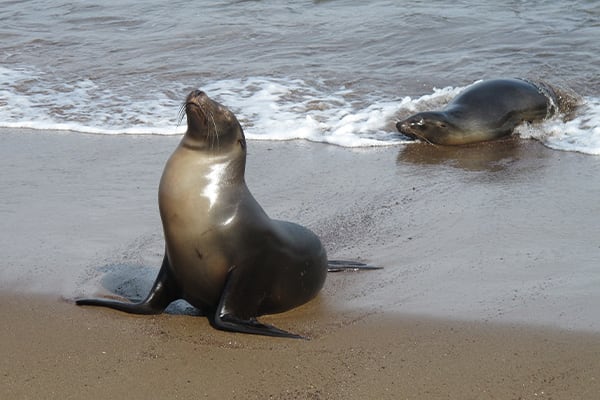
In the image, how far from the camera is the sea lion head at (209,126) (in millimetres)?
4301

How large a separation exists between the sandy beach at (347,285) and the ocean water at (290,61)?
3.82 feet

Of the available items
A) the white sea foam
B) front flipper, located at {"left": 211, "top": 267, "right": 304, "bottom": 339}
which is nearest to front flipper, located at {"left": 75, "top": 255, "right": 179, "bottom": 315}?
front flipper, located at {"left": 211, "top": 267, "right": 304, "bottom": 339}

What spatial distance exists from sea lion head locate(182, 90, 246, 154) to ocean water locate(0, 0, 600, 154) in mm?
3869

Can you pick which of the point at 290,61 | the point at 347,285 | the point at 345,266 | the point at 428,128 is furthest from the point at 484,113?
the point at 347,285

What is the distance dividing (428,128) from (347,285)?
409 cm

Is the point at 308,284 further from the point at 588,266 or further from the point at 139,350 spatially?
the point at 588,266

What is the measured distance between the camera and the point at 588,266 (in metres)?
4.99

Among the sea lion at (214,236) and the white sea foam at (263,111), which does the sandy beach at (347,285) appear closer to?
the sea lion at (214,236)

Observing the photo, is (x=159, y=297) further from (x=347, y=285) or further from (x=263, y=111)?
(x=263, y=111)

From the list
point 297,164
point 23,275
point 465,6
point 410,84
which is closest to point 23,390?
point 23,275

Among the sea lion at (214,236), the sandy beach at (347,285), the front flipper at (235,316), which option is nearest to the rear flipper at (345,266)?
the sandy beach at (347,285)

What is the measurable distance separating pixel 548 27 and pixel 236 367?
1013 cm

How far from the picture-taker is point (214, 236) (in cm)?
434

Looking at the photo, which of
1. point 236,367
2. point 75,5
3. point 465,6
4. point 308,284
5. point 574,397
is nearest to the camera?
point 574,397
